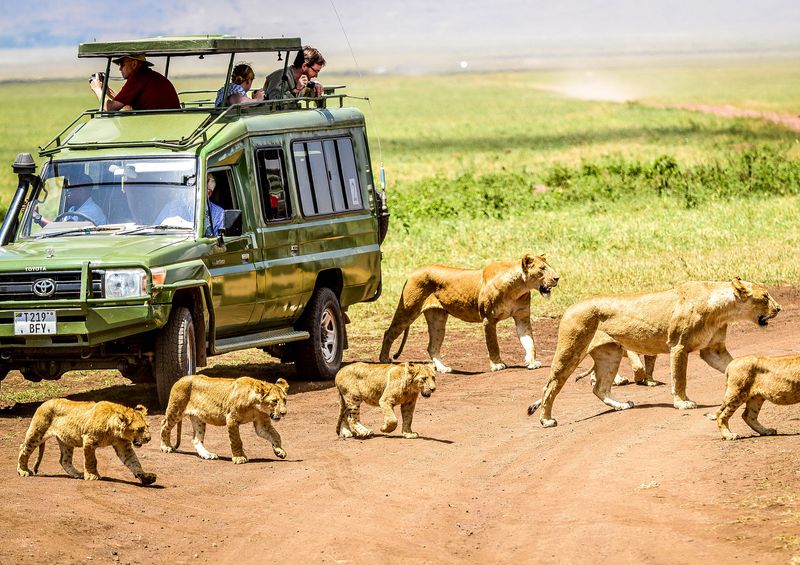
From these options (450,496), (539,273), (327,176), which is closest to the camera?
(450,496)

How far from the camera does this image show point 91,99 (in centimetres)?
9038

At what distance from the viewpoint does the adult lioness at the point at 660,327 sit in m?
12.0

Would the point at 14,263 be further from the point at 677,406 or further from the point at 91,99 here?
the point at 91,99

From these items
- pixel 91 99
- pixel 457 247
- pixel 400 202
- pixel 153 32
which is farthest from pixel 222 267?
pixel 153 32

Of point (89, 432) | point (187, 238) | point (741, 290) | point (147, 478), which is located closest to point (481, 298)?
point (187, 238)

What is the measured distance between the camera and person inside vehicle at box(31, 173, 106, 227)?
13766 mm

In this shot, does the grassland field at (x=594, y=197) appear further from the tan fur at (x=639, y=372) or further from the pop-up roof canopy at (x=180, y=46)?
the tan fur at (x=639, y=372)

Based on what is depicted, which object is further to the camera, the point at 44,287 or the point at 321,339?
the point at 321,339

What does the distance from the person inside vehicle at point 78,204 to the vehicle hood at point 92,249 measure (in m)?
0.35

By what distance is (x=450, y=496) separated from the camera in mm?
9938

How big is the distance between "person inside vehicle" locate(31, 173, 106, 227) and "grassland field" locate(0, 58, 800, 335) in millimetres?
4407

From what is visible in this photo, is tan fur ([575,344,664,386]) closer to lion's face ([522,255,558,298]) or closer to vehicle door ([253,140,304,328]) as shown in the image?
lion's face ([522,255,558,298])

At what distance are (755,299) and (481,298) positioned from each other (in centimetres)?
399

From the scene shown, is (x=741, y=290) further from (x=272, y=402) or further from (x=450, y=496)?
(x=272, y=402)
